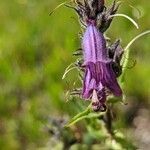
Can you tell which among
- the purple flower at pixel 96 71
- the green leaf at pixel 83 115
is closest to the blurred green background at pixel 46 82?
the green leaf at pixel 83 115

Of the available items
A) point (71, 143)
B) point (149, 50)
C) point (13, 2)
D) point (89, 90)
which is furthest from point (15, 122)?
point (13, 2)

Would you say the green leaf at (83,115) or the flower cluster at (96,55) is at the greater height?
the flower cluster at (96,55)

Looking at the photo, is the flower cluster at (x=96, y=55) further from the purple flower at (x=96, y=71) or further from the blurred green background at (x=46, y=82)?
the blurred green background at (x=46, y=82)

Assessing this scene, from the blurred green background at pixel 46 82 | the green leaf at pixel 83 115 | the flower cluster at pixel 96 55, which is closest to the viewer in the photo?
the flower cluster at pixel 96 55

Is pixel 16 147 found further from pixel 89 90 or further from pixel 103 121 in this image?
pixel 89 90

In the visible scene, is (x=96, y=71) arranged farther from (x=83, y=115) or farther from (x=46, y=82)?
(x=46, y=82)

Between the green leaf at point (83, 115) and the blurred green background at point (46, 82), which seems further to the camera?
the blurred green background at point (46, 82)

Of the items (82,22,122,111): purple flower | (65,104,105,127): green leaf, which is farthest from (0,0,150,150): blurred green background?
(82,22,122,111): purple flower
